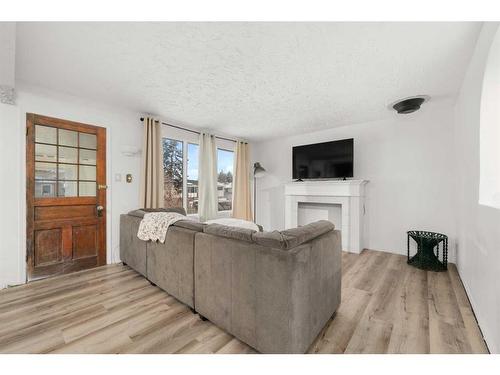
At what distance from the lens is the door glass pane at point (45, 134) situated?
8.22 feet

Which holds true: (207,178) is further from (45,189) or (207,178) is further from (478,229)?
(478,229)

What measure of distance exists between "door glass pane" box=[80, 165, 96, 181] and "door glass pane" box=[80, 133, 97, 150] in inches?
10.9

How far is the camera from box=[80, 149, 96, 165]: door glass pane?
9.30ft

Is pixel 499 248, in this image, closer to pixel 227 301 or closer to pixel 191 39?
pixel 227 301

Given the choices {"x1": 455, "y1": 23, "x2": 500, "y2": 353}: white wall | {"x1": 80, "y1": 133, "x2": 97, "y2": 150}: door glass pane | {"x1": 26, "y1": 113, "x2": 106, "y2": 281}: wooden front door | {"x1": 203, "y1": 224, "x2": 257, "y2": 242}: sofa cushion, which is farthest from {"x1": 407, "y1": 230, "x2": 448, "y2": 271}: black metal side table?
{"x1": 80, "y1": 133, "x2": 97, "y2": 150}: door glass pane

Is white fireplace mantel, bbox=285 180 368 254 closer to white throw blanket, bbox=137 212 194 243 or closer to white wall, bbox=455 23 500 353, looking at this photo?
white wall, bbox=455 23 500 353

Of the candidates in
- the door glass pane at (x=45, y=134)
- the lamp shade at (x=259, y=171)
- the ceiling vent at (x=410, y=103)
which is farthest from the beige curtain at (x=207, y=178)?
the ceiling vent at (x=410, y=103)

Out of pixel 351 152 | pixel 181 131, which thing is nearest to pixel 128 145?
pixel 181 131

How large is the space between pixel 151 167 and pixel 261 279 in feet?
9.07

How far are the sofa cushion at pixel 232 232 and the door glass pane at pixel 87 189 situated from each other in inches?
85.2

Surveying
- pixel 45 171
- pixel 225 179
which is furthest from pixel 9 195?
pixel 225 179

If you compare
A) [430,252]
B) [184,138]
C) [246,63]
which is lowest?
[430,252]

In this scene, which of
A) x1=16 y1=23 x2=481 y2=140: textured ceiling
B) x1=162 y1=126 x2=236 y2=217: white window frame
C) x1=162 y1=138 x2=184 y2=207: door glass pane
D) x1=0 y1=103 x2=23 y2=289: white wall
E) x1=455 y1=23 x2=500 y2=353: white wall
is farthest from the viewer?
x1=162 y1=138 x2=184 y2=207: door glass pane

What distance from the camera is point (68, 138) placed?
2.72 metres
